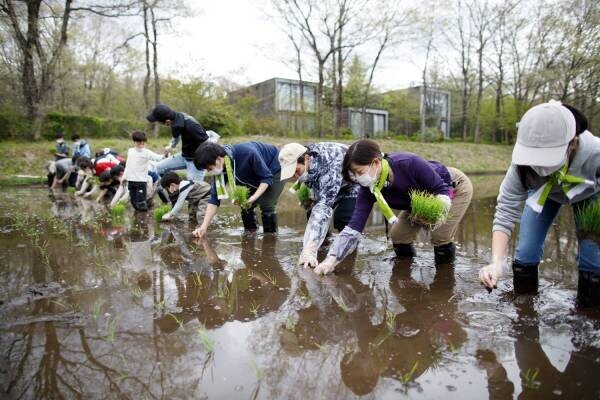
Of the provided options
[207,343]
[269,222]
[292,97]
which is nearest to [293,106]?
[292,97]

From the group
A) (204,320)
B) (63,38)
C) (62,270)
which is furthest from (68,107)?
(204,320)

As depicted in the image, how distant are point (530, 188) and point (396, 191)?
1.03 m

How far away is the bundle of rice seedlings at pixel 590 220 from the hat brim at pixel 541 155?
0.58 metres

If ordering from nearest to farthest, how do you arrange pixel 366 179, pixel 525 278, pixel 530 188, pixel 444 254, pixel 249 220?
pixel 530 188 < pixel 525 278 < pixel 366 179 < pixel 444 254 < pixel 249 220

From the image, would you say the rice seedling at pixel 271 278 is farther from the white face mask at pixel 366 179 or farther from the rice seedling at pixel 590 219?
the rice seedling at pixel 590 219

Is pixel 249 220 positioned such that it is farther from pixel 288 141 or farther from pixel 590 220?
pixel 288 141

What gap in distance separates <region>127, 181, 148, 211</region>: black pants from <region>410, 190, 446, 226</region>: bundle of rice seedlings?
18.1 feet

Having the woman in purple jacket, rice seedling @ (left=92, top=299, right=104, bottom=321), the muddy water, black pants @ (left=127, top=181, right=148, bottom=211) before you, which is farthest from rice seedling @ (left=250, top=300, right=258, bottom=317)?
black pants @ (left=127, top=181, right=148, bottom=211)

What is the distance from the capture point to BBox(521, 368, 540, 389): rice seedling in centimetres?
179

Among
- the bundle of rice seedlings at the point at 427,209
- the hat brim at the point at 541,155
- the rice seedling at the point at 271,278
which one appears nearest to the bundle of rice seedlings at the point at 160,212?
the rice seedling at the point at 271,278

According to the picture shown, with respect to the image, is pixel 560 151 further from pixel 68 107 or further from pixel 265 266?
pixel 68 107

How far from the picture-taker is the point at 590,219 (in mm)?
2416

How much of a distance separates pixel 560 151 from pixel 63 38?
19983 mm

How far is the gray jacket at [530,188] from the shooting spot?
2.28m
